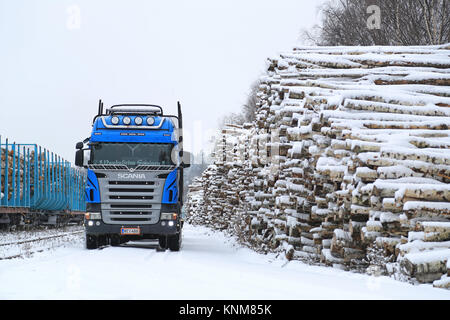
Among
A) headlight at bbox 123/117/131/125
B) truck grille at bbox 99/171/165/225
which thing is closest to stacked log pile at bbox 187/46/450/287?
truck grille at bbox 99/171/165/225

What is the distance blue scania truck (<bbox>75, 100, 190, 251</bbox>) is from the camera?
1364 centimetres

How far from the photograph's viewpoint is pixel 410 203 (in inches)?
283

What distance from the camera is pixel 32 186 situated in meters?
22.3

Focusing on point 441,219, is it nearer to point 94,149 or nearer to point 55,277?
point 55,277

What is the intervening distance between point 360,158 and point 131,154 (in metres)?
7.09

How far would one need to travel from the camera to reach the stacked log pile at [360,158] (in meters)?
7.37

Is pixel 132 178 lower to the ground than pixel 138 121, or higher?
lower

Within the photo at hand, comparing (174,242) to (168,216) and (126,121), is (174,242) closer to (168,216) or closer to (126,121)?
(168,216)

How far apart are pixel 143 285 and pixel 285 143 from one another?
7.33 metres

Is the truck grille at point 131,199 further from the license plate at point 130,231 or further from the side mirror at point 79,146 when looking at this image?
the side mirror at point 79,146

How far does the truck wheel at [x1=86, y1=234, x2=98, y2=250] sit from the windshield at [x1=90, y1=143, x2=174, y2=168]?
6.03 feet

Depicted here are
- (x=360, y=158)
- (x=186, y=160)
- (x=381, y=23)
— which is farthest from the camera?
(x=381, y=23)

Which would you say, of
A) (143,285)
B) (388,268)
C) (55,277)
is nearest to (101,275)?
(55,277)

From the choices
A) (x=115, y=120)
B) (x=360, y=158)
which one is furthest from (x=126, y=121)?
(x=360, y=158)
